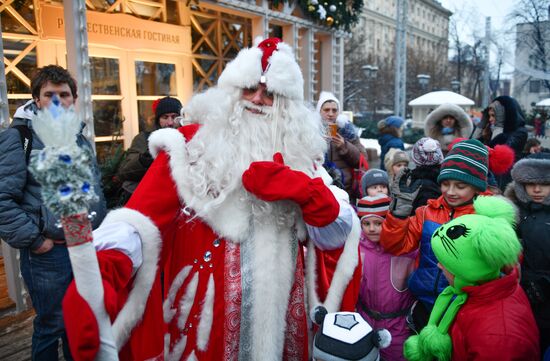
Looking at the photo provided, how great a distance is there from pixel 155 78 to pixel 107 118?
1.18 metres

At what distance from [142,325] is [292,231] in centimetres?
70

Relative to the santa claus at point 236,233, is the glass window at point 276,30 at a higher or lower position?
higher

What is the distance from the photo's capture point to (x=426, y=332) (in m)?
1.86

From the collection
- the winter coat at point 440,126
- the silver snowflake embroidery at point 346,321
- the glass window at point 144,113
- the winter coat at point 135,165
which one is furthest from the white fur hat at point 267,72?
the glass window at point 144,113

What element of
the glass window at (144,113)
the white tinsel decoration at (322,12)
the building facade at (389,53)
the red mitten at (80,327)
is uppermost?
the building facade at (389,53)

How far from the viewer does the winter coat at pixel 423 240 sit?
91.5 inches

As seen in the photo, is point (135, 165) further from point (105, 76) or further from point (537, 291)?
point (105, 76)

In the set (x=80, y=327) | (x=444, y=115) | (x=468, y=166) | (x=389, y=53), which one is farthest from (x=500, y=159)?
(x=389, y=53)

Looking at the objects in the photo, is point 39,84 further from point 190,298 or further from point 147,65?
point 147,65

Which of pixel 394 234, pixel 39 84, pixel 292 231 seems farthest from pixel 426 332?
pixel 39 84

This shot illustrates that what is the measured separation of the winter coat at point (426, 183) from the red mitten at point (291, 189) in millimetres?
1663

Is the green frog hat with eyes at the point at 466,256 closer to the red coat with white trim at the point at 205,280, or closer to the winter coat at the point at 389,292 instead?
the red coat with white trim at the point at 205,280

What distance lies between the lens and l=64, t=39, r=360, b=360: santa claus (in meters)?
1.59

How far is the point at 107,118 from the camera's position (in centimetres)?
642
